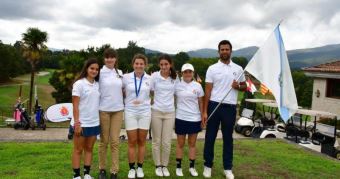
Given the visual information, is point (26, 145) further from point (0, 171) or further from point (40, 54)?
point (40, 54)

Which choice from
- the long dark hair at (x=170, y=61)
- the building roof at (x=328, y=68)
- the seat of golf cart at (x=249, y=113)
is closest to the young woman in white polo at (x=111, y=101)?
the long dark hair at (x=170, y=61)

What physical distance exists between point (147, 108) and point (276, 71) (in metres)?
2.01

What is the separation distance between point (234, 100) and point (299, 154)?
3.46 metres

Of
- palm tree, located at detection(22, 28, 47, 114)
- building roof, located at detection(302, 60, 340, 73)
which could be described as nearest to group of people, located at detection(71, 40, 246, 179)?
building roof, located at detection(302, 60, 340, 73)

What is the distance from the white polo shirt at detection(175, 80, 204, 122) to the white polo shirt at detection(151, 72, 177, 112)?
0.17 metres

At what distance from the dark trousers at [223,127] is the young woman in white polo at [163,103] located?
59 cm

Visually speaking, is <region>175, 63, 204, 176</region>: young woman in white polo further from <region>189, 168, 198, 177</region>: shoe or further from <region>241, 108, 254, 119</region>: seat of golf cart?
<region>241, 108, 254, 119</region>: seat of golf cart

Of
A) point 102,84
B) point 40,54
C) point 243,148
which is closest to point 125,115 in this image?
point 102,84

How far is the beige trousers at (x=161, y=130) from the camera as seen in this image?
589 centimetres

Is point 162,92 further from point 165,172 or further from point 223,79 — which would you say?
point 165,172

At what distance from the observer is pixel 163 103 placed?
585 centimetres

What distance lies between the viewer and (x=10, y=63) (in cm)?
5778

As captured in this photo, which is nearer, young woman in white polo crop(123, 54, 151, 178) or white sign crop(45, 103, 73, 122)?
young woman in white polo crop(123, 54, 151, 178)

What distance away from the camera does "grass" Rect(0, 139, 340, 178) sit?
662 cm
